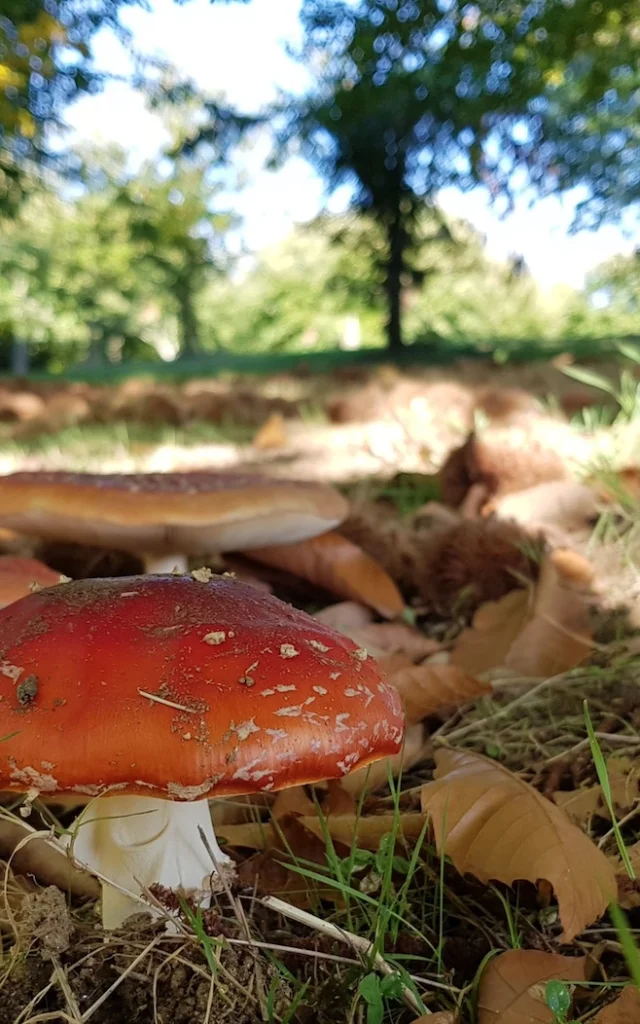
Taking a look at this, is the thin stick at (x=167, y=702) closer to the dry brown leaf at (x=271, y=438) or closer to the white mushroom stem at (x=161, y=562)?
the white mushroom stem at (x=161, y=562)

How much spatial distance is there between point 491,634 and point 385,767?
0.53 m

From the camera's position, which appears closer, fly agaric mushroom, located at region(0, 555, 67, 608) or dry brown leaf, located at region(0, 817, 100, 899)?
dry brown leaf, located at region(0, 817, 100, 899)

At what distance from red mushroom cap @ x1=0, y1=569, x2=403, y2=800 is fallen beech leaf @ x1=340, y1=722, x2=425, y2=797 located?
31 centimetres

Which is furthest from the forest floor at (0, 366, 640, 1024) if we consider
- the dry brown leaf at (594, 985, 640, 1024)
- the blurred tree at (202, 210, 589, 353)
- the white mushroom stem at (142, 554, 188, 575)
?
the blurred tree at (202, 210, 589, 353)

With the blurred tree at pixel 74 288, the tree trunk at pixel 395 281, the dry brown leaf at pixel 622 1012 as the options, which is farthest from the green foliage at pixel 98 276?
the dry brown leaf at pixel 622 1012

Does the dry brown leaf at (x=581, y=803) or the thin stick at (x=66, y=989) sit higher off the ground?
the dry brown leaf at (x=581, y=803)

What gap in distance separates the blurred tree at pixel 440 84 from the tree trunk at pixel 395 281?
25 centimetres

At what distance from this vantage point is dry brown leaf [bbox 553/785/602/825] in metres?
1.12

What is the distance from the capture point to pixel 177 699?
0.87 meters

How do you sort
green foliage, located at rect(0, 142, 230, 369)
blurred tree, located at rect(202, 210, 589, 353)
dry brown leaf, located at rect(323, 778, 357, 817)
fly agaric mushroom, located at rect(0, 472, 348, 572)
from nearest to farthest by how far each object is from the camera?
dry brown leaf, located at rect(323, 778, 357, 817), fly agaric mushroom, located at rect(0, 472, 348, 572), blurred tree, located at rect(202, 210, 589, 353), green foliage, located at rect(0, 142, 230, 369)

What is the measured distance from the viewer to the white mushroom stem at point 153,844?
105 cm

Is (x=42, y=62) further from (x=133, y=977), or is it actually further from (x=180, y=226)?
(x=180, y=226)

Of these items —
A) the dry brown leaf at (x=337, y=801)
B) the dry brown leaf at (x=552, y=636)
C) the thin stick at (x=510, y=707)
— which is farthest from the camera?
the dry brown leaf at (x=552, y=636)

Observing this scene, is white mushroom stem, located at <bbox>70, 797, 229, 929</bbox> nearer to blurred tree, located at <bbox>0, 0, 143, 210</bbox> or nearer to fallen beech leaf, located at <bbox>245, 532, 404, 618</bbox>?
fallen beech leaf, located at <bbox>245, 532, 404, 618</bbox>
